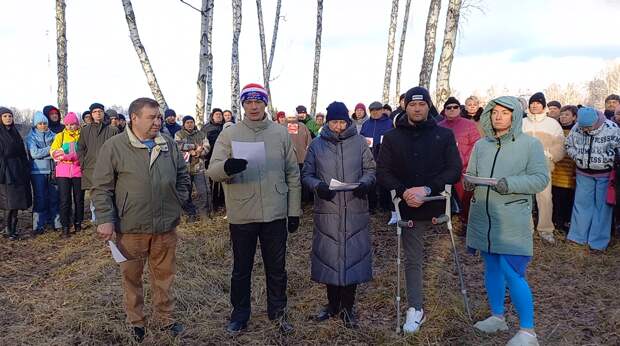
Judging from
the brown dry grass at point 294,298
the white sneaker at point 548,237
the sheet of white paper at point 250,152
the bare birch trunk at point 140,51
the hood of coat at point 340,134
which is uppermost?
the bare birch trunk at point 140,51

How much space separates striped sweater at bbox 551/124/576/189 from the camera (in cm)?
681


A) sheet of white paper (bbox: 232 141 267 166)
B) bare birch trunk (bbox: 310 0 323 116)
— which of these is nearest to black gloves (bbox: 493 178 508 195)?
sheet of white paper (bbox: 232 141 267 166)

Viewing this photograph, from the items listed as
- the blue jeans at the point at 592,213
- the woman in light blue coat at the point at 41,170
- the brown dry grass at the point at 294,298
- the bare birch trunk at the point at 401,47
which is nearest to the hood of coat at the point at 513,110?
the brown dry grass at the point at 294,298

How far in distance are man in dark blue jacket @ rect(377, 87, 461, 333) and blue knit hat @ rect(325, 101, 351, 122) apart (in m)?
0.45

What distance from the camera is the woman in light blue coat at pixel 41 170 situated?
25.5 ft

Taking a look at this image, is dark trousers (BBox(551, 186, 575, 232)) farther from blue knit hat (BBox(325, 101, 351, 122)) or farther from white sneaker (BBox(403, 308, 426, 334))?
blue knit hat (BBox(325, 101, 351, 122))

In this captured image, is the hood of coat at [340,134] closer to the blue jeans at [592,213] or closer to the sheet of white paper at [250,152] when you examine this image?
the sheet of white paper at [250,152]

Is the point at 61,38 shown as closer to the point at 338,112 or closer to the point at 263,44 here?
the point at 338,112

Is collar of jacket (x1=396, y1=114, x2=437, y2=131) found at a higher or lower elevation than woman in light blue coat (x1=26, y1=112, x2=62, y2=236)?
higher

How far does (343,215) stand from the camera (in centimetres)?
405

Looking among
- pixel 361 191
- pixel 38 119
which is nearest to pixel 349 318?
pixel 361 191

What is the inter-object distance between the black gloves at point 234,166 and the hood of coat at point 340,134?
35.1 inches

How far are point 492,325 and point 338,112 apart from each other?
95.1 inches

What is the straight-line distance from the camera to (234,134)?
13.0ft
